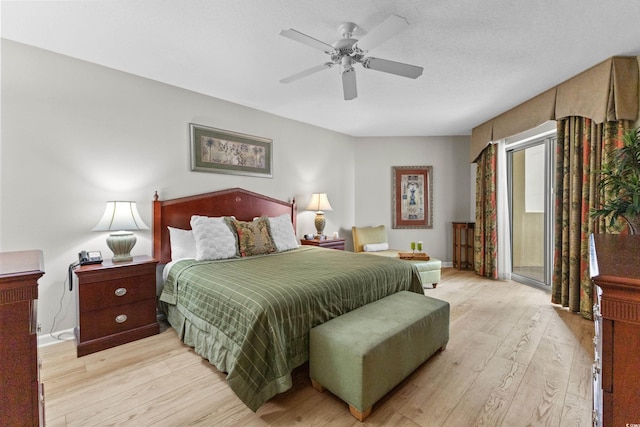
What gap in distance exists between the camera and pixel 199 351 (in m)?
2.14

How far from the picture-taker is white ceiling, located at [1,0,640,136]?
73.8 inches

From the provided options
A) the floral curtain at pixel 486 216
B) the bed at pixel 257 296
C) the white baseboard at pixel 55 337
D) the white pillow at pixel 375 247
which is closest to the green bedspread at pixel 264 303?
the bed at pixel 257 296

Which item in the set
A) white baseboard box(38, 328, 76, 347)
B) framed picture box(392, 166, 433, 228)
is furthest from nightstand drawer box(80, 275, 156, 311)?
framed picture box(392, 166, 433, 228)

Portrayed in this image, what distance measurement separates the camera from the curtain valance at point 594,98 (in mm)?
2502

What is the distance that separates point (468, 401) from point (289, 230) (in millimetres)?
2452

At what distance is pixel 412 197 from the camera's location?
5383 mm

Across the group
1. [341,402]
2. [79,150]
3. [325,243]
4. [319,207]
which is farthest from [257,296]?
[319,207]

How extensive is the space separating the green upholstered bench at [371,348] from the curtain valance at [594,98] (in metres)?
2.51

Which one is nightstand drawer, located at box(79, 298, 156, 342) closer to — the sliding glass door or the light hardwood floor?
the light hardwood floor

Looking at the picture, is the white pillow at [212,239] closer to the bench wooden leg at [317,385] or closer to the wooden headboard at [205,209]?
the wooden headboard at [205,209]

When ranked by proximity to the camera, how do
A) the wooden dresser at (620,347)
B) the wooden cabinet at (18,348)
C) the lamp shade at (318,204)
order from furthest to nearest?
1. the lamp shade at (318,204)
2. the wooden cabinet at (18,348)
3. the wooden dresser at (620,347)

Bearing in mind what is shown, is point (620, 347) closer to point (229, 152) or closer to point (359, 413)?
point (359, 413)

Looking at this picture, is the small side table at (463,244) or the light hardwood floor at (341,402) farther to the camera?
the small side table at (463,244)

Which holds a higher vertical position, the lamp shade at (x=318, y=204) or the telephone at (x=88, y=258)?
the lamp shade at (x=318, y=204)
